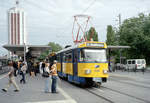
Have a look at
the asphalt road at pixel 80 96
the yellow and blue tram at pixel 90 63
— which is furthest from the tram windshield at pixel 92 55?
the asphalt road at pixel 80 96

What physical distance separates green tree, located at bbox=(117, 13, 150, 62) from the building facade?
100m

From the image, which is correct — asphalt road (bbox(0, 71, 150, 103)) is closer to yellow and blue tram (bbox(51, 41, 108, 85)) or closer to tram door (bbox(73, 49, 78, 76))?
yellow and blue tram (bbox(51, 41, 108, 85))

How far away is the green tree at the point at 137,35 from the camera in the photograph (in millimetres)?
42531

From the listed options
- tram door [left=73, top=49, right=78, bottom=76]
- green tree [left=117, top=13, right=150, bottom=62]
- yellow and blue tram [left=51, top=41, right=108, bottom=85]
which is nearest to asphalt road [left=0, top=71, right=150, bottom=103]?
yellow and blue tram [left=51, top=41, right=108, bottom=85]

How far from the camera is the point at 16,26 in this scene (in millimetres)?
139000

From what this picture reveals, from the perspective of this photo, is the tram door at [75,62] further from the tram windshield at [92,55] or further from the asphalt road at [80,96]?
the asphalt road at [80,96]

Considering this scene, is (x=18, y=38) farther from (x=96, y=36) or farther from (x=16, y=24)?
(x=96, y=36)

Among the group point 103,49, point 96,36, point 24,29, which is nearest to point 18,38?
point 24,29

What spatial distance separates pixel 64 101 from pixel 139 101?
10.1 feet

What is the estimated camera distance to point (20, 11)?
138 meters

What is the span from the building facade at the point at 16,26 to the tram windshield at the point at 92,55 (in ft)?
418

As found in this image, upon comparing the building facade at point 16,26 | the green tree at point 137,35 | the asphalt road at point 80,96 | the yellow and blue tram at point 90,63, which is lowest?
the asphalt road at point 80,96

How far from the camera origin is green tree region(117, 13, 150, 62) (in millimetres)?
42531

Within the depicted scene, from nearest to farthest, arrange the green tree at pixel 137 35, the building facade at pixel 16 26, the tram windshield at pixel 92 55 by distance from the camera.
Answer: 1. the tram windshield at pixel 92 55
2. the green tree at pixel 137 35
3. the building facade at pixel 16 26
